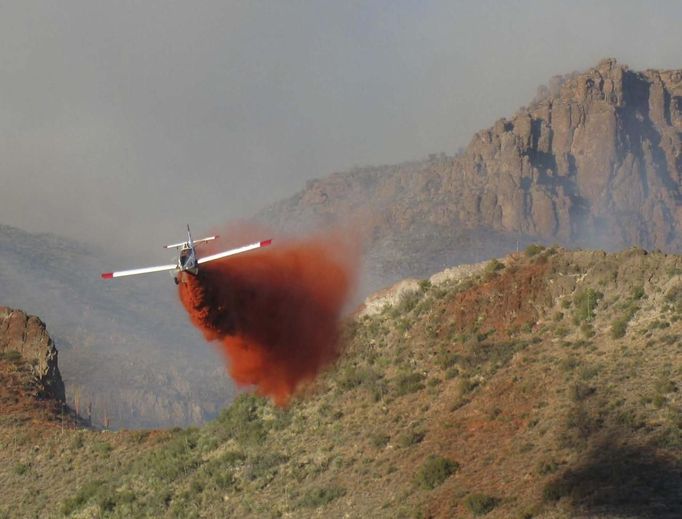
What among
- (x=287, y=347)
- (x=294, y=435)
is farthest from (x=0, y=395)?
(x=294, y=435)

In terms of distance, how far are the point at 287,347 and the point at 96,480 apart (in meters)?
16.4

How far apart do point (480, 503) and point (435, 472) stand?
21.1ft

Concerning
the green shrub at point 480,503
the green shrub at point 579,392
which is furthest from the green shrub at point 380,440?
the green shrub at point 480,503

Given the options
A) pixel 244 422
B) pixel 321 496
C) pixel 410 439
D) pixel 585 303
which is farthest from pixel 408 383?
pixel 321 496

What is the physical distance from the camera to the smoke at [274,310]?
7394cm

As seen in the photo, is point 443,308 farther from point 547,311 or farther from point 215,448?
point 215,448

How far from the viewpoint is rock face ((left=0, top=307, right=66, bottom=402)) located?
100 m

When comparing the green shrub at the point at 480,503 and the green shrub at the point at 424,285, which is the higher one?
the green shrub at the point at 424,285

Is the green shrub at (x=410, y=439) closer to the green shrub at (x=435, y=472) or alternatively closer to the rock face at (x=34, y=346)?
the green shrub at (x=435, y=472)

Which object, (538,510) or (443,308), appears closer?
(538,510)

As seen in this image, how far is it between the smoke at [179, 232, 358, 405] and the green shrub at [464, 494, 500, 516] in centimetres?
2833

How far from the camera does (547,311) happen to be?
70188mm

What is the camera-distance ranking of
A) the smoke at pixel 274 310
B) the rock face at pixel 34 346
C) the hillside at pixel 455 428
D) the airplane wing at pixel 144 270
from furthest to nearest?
the rock face at pixel 34 346, the smoke at pixel 274 310, the airplane wing at pixel 144 270, the hillside at pixel 455 428

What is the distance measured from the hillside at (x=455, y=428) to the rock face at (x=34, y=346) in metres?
12.8
